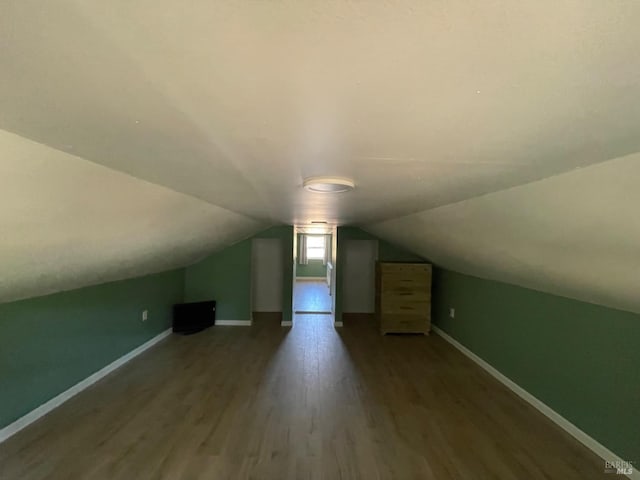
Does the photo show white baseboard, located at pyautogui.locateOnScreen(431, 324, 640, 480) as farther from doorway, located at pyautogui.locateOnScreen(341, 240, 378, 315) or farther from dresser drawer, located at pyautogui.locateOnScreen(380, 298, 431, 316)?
doorway, located at pyautogui.locateOnScreen(341, 240, 378, 315)

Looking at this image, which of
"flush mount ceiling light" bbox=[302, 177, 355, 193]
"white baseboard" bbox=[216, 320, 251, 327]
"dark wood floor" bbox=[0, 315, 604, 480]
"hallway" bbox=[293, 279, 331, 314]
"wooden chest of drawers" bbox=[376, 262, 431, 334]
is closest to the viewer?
"flush mount ceiling light" bbox=[302, 177, 355, 193]

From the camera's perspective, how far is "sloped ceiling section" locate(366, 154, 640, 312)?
1.08 metres

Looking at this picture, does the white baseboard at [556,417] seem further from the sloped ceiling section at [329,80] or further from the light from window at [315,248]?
the light from window at [315,248]

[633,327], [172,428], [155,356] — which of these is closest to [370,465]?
[172,428]

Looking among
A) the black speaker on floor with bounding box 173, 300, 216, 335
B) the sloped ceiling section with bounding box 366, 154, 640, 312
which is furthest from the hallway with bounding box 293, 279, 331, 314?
the sloped ceiling section with bounding box 366, 154, 640, 312

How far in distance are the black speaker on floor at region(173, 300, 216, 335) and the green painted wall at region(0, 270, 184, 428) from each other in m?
0.63

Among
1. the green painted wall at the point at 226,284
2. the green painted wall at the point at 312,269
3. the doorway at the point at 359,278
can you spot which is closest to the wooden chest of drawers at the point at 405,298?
the doorway at the point at 359,278

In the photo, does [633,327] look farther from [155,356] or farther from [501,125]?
[155,356]

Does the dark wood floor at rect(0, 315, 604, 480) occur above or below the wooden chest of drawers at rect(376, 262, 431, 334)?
below

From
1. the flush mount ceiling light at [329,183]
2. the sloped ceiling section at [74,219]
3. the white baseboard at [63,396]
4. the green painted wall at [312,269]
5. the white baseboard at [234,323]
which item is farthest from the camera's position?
the green painted wall at [312,269]

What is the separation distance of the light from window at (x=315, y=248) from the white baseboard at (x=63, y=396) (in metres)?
7.00

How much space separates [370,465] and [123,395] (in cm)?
229

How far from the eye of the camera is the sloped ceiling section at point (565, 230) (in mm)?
1085

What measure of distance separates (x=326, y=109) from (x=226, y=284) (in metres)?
4.99
